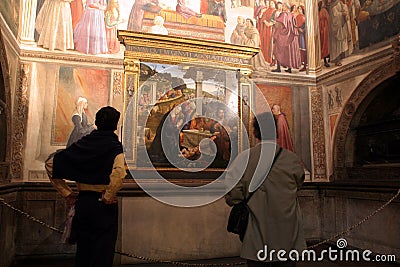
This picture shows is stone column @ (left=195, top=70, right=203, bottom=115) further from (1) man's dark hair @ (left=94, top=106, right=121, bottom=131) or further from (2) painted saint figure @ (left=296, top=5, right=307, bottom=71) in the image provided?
(1) man's dark hair @ (left=94, top=106, right=121, bottom=131)

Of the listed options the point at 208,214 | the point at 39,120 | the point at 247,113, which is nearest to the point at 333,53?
the point at 247,113

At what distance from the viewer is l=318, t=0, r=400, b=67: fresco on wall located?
634 cm

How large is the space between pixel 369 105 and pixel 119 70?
5.50 metres

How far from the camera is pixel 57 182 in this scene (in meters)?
2.92

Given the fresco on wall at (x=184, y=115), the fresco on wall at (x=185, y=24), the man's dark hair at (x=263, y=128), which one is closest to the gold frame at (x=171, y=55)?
the fresco on wall at (x=184, y=115)

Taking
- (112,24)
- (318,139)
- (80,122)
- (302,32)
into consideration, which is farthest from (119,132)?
(302,32)

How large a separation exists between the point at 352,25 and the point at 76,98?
6286 millimetres

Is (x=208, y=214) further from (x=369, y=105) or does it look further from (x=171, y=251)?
(x=369, y=105)

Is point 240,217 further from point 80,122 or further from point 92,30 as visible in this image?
point 92,30

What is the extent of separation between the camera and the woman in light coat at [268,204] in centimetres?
260

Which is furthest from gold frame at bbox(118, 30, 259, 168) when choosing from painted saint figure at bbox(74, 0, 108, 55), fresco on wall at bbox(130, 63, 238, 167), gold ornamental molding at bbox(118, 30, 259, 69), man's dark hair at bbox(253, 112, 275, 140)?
man's dark hair at bbox(253, 112, 275, 140)

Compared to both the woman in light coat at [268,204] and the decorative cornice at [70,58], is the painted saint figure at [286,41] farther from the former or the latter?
the woman in light coat at [268,204]

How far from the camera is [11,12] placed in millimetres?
5809

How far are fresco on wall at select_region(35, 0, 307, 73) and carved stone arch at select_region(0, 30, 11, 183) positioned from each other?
5.10 ft
